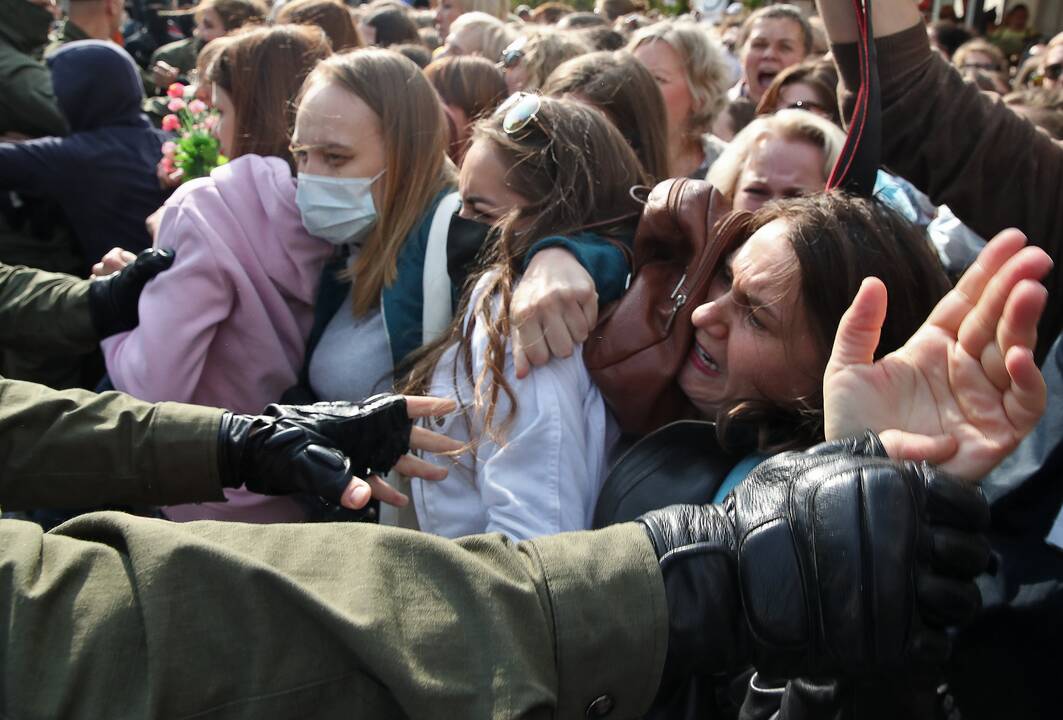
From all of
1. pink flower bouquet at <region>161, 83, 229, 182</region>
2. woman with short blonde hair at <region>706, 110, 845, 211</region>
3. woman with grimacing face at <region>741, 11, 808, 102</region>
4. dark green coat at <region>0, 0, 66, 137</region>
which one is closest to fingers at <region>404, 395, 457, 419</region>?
woman with short blonde hair at <region>706, 110, 845, 211</region>

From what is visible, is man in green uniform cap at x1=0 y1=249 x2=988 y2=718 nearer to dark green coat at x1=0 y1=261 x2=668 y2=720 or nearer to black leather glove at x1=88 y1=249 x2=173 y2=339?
dark green coat at x1=0 y1=261 x2=668 y2=720

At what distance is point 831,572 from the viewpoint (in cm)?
99

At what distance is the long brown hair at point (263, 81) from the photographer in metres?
2.90

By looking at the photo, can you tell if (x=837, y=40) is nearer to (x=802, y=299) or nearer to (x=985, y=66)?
(x=802, y=299)

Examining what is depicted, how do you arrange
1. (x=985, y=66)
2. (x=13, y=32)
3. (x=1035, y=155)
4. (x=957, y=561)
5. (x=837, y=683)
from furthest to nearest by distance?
(x=985, y=66)
(x=13, y=32)
(x=1035, y=155)
(x=837, y=683)
(x=957, y=561)

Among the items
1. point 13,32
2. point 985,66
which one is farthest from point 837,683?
point 985,66

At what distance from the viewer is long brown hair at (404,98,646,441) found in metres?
2.06

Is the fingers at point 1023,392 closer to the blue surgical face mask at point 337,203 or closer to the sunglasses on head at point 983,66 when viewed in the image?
the blue surgical face mask at point 337,203

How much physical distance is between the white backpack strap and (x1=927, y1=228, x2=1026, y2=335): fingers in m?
1.28

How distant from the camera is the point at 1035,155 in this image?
2.00 m

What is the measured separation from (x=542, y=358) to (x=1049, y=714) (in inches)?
41.5

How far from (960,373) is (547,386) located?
0.81 meters

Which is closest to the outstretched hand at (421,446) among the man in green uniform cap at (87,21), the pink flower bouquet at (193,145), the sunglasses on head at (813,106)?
the pink flower bouquet at (193,145)

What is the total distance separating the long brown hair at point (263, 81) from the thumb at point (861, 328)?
2.08 m
